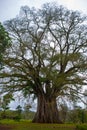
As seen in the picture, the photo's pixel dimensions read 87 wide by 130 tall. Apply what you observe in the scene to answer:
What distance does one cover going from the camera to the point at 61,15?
136ft

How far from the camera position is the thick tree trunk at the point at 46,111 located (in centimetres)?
4050

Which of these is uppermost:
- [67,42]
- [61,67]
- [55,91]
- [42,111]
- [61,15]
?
[61,15]

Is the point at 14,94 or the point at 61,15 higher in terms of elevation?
the point at 61,15

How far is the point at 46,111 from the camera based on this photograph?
40.9 m

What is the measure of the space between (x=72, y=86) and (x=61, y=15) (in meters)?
10.2

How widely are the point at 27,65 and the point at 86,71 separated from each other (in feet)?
27.1

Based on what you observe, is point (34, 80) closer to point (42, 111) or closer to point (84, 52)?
point (42, 111)

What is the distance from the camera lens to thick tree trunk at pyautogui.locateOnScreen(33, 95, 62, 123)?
4050 cm

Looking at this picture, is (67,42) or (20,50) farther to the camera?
(67,42)

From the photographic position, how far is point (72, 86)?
132 ft

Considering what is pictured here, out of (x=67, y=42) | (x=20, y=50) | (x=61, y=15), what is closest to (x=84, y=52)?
(x=67, y=42)

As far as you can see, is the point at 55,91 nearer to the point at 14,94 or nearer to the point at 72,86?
the point at 72,86

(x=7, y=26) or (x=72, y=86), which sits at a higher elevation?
(x=7, y=26)

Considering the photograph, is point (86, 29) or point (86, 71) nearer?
point (86, 71)
